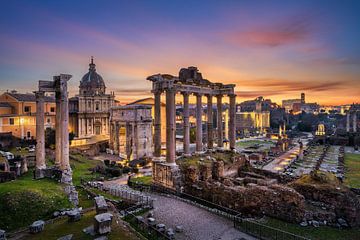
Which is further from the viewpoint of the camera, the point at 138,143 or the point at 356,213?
the point at 138,143

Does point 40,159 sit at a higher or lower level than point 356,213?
higher

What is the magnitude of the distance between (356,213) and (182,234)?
10.6m

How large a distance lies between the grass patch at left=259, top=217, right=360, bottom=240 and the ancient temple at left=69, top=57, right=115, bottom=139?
160ft

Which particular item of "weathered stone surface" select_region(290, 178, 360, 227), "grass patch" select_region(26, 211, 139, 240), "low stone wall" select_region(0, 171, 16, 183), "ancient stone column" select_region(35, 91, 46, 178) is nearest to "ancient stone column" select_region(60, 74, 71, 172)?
"ancient stone column" select_region(35, 91, 46, 178)

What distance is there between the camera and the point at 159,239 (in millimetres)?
11961

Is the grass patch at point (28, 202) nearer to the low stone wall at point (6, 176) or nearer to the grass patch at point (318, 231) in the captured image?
the low stone wall at point (6, 176)

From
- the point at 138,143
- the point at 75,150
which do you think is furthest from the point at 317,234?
the point at 75,150

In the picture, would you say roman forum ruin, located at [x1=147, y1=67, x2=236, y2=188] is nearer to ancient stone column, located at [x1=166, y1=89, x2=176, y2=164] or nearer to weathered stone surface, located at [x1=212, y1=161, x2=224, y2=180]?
ancient stone column, located at [x1=166, y1=89, x2=176, y2=164]

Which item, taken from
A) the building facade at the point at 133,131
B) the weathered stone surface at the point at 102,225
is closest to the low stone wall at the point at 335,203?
the weathered stone surface at the point at 102,225

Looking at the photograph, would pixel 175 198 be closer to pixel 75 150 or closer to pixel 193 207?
pixel 193 207

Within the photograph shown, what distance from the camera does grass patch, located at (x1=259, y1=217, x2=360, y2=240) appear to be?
13008 mm

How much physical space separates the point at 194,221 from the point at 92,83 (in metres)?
52.3

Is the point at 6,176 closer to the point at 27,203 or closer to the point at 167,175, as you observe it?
the point at 27,203

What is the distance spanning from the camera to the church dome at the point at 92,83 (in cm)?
5900
